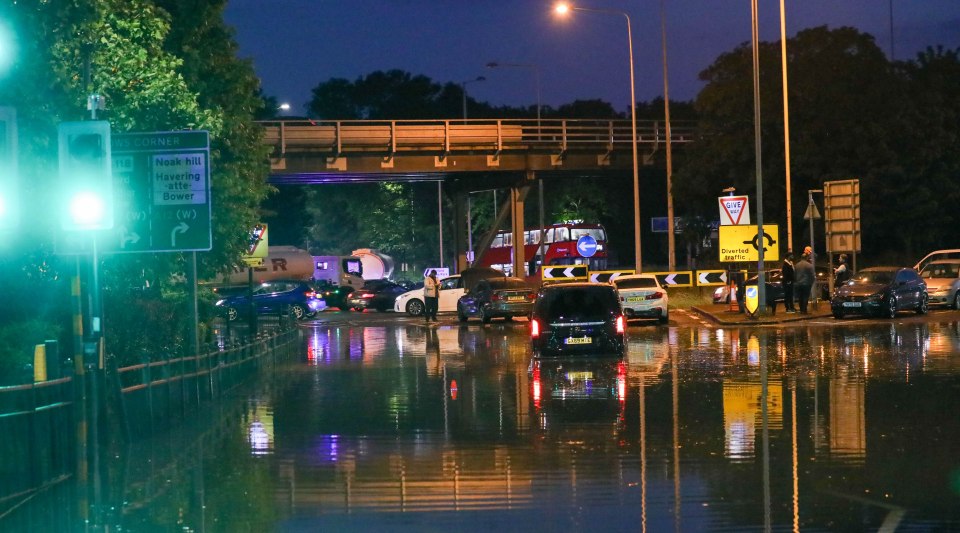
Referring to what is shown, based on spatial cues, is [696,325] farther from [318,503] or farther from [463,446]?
[318,503]

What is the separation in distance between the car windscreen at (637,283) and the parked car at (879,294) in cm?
536

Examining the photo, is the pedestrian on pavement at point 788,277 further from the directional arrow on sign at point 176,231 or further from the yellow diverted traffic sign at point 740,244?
the directional arrow on sign at point 176,231

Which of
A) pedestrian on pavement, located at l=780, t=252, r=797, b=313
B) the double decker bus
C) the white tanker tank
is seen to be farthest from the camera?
the white tanker tank

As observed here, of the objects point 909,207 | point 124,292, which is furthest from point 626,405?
point 909,207

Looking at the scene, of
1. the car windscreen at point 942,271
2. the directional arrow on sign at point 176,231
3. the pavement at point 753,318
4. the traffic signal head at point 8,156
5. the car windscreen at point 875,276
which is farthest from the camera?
the car windscreen at point 942,271

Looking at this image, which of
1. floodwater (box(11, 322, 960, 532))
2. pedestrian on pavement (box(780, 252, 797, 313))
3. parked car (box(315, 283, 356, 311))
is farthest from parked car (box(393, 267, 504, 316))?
floodwater (box(11, 322, 960, 532))

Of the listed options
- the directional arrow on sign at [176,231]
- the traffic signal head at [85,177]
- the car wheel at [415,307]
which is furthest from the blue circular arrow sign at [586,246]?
the traffic signal head at [85,177]

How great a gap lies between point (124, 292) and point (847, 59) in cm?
3840

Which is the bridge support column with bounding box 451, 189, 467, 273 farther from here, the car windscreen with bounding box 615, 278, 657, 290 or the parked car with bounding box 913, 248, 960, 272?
the car windscreen with bounding box 615, 278, 657, 290

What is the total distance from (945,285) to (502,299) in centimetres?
1422

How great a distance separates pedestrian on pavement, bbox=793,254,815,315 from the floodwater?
1502 centimetres

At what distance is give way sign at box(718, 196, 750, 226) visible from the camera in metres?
40.0

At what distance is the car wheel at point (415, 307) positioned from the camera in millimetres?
53594

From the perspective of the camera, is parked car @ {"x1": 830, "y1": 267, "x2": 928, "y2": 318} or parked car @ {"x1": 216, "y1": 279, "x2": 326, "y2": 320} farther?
parked car @ {"x1": 216, "y1": 279, "x2": 326, "y2": 320}
